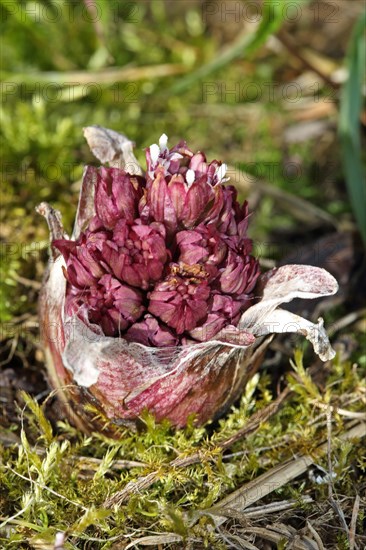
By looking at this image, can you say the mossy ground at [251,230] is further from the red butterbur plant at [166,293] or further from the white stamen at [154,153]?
the white stamen at [154,153]

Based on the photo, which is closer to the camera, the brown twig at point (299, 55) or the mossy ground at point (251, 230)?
the mossy ground at point (251, 230)

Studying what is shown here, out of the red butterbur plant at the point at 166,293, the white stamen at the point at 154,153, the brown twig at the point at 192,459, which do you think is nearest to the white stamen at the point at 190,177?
the red butterbur plant at the point at 166,293

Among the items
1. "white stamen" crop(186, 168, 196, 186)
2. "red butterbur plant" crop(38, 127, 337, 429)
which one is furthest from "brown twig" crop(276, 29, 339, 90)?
"white stamen" crop(186, 168, 196, 186)

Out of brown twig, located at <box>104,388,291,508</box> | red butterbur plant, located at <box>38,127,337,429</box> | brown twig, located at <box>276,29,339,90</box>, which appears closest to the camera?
red butterbur plant, located at <box>38,127,337,429</box>

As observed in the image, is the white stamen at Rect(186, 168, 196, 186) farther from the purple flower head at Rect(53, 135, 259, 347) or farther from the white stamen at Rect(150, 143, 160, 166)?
the white stamen at Rect(150, 143, 160, 166)

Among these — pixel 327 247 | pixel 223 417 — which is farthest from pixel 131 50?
pixel 223 417
